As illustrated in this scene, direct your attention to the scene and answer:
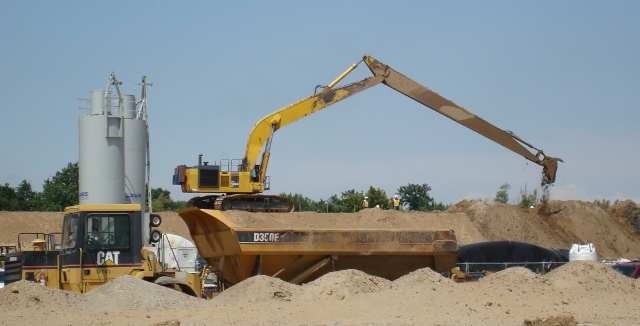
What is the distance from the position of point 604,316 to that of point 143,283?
8.58m

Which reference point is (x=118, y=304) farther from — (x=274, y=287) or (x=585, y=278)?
(x=585, y=278)

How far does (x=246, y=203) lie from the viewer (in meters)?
34.8

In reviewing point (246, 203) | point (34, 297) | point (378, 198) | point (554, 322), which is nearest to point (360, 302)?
point (554, 322)

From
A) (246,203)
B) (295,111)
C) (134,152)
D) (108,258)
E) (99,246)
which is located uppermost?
(295,111)

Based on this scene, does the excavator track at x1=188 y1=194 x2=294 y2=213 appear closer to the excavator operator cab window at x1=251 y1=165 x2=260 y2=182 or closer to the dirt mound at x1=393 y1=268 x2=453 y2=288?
the excavator operator cab window at x1=251 y1=165 x2=260 y2=182

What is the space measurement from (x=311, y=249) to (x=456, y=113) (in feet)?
58.9

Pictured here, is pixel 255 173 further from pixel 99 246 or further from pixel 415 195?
pixel 415 195

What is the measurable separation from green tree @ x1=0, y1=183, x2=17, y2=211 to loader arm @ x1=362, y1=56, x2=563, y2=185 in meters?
39.4

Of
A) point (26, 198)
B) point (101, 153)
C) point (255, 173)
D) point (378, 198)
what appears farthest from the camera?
point (26, 198)

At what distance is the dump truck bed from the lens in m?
17.8

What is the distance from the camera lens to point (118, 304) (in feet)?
47.8

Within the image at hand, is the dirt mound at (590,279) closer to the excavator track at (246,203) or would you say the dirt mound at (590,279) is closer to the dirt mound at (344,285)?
the dirt mound at (344,285)

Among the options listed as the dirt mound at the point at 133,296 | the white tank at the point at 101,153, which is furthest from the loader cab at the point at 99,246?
the white tank at the point at 101,153

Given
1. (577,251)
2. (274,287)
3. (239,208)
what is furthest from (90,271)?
(239,208)
